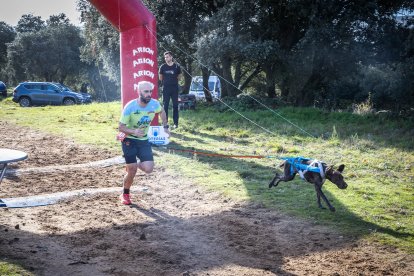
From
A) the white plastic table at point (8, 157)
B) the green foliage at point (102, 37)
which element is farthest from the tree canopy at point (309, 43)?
the white plastic table at point (8, 157)

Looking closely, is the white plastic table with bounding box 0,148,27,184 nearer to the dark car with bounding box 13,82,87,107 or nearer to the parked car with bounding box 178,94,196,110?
the parked car with bounding box 178,94,196,110

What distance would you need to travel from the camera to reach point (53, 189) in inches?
268

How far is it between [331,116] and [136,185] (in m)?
9.12

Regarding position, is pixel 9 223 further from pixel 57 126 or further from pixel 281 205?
pixel 57 126

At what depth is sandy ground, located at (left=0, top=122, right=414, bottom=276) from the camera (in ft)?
13.2

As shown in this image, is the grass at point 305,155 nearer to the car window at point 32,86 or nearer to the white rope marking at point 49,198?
the white rope marking at point 49,198

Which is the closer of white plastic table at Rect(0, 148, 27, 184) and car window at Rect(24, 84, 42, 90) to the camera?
white plastic table at Rect(0, 148, 27, 184)

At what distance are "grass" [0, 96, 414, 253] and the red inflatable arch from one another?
6.09ft

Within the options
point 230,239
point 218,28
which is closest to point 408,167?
point 230,239

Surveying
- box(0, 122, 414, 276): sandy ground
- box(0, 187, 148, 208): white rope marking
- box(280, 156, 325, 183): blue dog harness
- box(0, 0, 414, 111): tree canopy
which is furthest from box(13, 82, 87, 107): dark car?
box(280, 156, 325, 183): blue dog harness

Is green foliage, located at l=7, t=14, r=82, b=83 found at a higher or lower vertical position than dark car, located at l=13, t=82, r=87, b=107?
higher

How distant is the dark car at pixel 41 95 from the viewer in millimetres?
26703

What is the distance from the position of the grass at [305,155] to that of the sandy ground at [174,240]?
458 mm

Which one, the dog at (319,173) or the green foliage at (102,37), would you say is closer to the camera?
the dog at (319,173)
